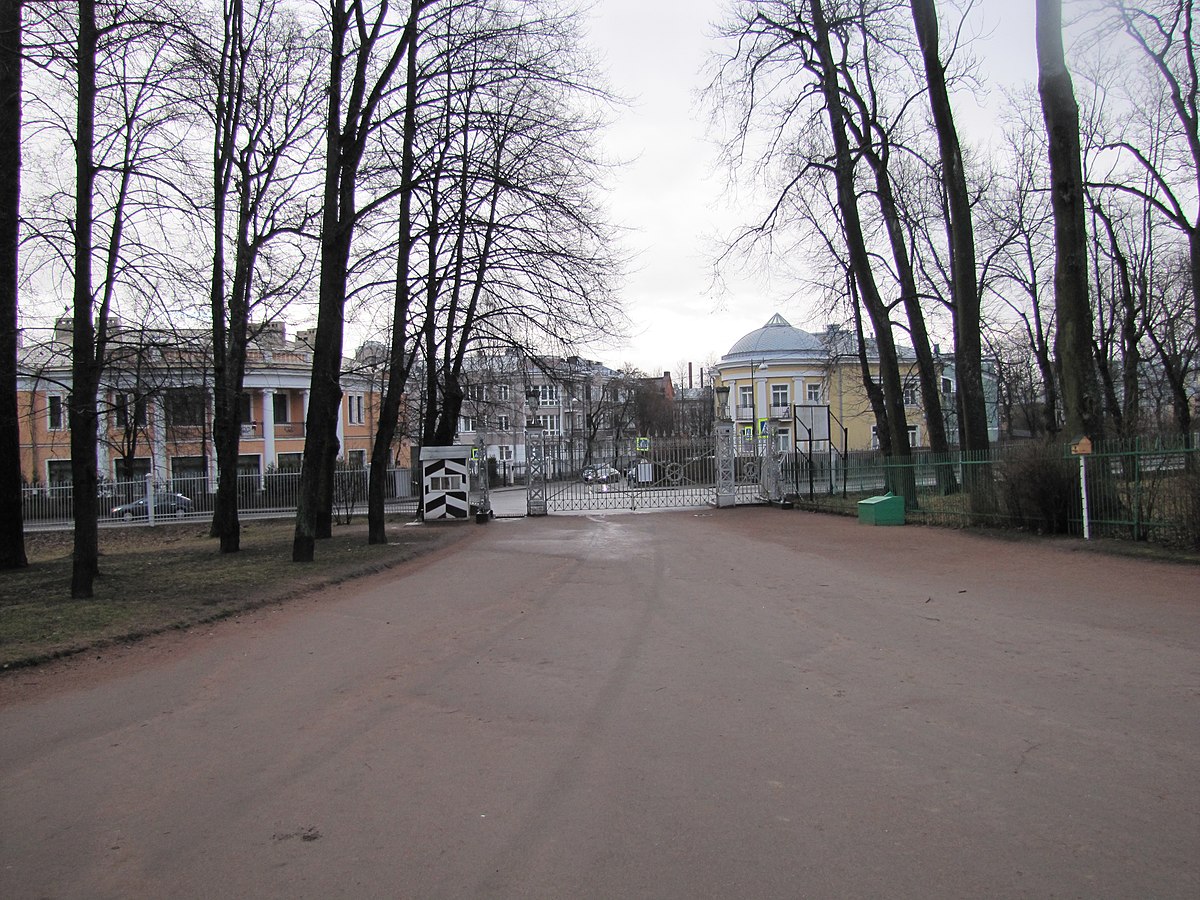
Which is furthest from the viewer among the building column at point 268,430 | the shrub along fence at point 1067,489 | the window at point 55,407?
the building column at point 268,430

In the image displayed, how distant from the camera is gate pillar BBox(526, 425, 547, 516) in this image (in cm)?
2686

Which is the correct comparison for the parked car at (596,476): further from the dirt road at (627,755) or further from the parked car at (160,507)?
the dirt road at (627,755)

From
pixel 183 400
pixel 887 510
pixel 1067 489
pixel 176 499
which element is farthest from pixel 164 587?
pixel 176 499

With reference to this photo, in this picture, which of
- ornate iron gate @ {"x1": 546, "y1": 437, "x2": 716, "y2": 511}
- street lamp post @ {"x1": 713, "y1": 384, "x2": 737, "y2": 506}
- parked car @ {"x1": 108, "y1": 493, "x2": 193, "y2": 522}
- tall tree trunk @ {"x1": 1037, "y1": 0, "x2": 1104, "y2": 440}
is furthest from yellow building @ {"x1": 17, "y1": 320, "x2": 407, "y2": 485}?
tall tree trunk @ {"x1": 1037, "y1": 0, "x2": 1104, "y2": 440}

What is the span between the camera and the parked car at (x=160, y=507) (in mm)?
31141

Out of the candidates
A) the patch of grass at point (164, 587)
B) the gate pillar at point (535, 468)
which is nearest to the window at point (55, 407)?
the patch of grass at point (164, 587)

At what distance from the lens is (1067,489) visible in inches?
623

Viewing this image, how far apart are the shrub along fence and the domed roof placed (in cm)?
5329

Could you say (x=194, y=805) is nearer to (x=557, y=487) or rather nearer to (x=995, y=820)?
(x=995, y=820)

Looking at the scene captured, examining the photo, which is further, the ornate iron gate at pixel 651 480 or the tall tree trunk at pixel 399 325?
the ornate iron gate at pixel 651 480

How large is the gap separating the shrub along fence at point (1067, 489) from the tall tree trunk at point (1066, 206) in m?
1.22

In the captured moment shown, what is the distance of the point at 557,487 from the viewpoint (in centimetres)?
2878

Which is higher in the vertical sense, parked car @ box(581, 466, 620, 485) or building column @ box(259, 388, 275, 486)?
building column @ box(259, 388, 275, 486)

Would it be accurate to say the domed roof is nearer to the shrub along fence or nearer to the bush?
the shrub along fence
